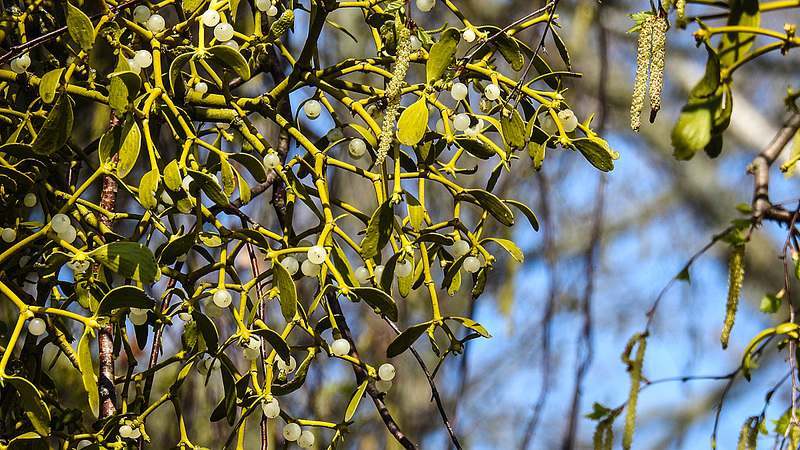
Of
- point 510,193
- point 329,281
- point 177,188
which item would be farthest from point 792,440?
point 510,193

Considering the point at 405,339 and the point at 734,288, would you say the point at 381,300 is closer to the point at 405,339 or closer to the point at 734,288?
the point at 405,339

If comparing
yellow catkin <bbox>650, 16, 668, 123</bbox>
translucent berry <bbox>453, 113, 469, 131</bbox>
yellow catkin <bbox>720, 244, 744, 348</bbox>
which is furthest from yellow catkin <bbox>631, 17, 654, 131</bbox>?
yellow catkin <bbox>720, 244, 744, 348</bbox>

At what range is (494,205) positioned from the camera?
1.57ft

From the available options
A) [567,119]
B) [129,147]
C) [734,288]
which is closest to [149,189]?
[129,147]

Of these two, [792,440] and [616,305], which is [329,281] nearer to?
[792,440]

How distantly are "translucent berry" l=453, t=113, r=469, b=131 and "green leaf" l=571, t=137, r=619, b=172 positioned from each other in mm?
69

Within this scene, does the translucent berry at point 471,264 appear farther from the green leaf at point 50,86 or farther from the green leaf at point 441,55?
the green leaf at point 50,86

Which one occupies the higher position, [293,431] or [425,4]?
[425,4]

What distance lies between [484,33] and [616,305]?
6.43 ft

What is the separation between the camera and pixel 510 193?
1.52 metres

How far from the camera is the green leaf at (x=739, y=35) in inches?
11.9

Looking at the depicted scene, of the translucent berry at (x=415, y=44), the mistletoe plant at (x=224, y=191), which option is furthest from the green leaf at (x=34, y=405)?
the translucent berry at (x=415, y=44)

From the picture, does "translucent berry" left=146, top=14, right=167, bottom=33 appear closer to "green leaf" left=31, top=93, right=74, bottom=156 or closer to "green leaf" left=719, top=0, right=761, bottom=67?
"green leaf" left=31, top=93, right=74, bottom=156

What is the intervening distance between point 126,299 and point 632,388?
17.7 inches
